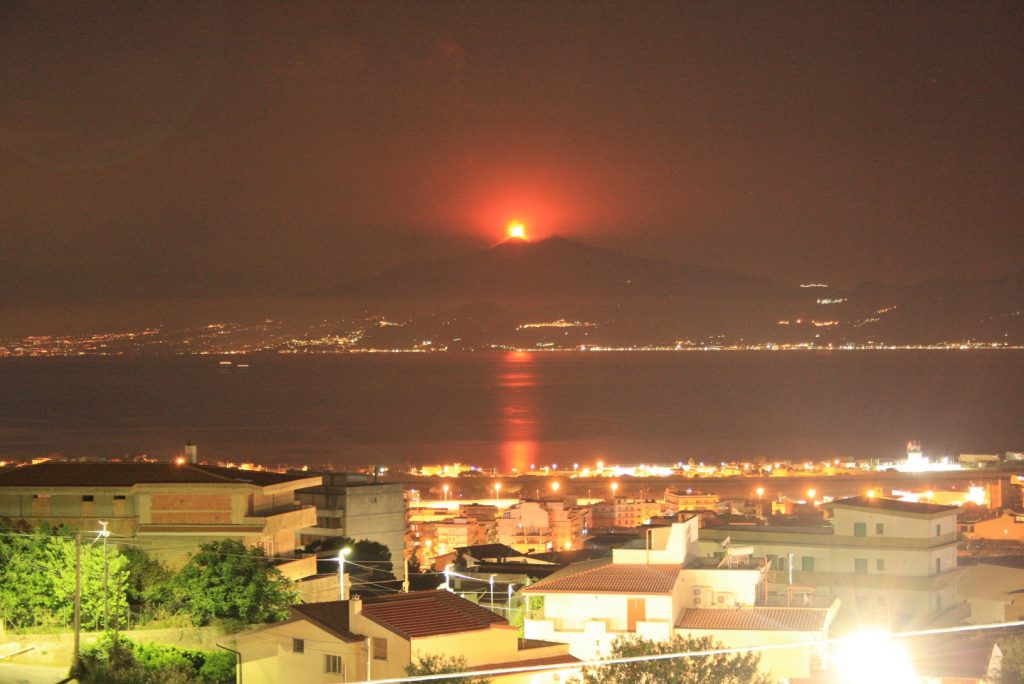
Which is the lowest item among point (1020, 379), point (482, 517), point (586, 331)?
point (482, 517)

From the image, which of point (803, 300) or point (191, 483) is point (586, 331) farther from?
point (191, 483)

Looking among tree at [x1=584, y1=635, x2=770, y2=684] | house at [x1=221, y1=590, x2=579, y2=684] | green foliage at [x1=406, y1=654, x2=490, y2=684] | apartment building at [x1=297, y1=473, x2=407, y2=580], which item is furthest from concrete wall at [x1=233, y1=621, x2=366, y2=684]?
apartment building at [x1=297, y1=473, x2=407, y2=580]

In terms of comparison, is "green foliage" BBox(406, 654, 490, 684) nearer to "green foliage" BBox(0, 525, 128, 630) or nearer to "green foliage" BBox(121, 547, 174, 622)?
"green foliage" BBox(0, 525, 128, 630)

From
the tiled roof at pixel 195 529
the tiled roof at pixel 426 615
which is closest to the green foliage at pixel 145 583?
the tiled roof at pixel 195 529

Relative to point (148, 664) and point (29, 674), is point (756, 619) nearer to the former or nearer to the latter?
point (148, 664)

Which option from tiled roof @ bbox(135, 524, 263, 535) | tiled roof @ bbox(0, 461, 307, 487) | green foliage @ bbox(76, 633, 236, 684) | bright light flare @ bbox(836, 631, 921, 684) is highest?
tiled roof @ bbox(0, 461, 307, 487)

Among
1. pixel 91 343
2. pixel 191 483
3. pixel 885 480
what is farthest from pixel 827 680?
pixel 91 343

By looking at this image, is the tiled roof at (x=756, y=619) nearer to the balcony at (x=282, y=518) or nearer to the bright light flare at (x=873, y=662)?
the bright light flare at (x=873, y=662)
